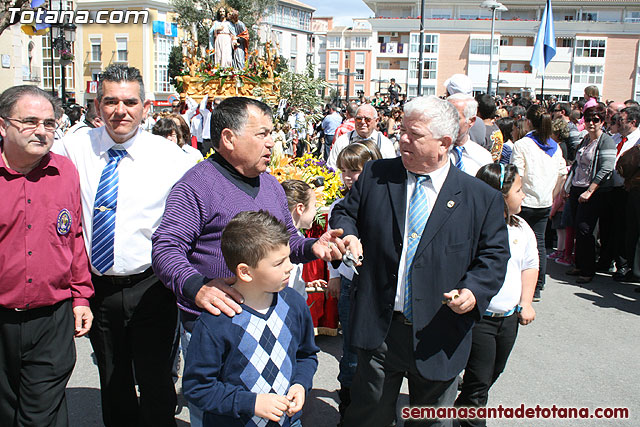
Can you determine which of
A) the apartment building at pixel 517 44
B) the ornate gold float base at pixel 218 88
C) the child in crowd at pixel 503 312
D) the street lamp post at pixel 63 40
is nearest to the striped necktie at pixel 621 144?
the child in crowd at pixel 503 312

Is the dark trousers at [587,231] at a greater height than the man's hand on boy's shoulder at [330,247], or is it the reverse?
the man's hand on boy's shoulder at [330,247]

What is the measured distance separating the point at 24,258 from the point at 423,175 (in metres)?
2.01

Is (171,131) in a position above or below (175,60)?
below

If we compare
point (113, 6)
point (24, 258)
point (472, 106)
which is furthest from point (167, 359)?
point (113, 6)

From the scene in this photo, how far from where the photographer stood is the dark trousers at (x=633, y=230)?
21.7 ft

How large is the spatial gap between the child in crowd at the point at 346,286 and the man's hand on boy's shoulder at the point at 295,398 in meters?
1.11

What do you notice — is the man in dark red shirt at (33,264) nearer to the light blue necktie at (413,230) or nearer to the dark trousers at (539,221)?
the light blue necktie at (413,230)

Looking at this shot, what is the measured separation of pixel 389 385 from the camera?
2979mm

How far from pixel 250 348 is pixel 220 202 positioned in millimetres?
725

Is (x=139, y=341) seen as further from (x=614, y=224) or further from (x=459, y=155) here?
(x=614, y=224)

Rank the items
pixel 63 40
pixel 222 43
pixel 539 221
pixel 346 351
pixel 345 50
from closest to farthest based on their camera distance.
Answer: pixel 346 351 < pixel 539 221 < pixel 222 43 < pixel 63 40 < pixel 345 50

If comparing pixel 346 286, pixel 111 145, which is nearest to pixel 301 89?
pixel 346 286

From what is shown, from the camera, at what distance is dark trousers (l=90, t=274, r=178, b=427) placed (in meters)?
3.12

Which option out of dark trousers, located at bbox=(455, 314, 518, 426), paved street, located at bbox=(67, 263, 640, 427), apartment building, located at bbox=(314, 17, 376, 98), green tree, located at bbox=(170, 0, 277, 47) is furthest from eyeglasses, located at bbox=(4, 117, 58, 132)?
apartment building, located at bbox=(314, 17, 376, 98)
